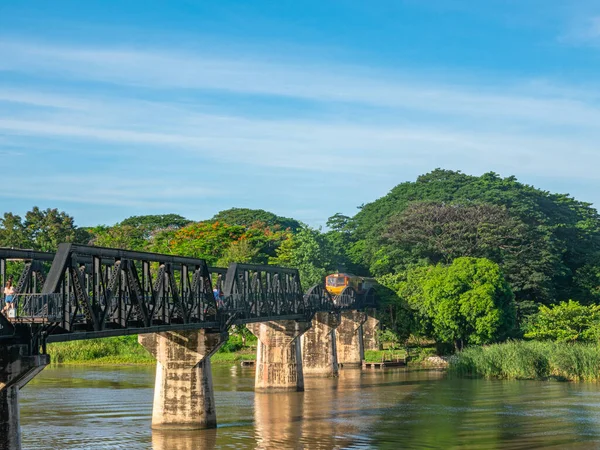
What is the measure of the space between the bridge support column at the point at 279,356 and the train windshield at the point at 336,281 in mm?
31433

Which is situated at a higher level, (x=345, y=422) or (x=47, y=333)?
(x=47, y=333)

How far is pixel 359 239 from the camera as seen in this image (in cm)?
16450

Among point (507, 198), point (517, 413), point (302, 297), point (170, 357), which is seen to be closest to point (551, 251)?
point (507, 198)

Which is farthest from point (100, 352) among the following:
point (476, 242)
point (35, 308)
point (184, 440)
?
point (35, 308)

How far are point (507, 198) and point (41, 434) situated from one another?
9924 centimetres

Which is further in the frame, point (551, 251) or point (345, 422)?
point (551, 251)

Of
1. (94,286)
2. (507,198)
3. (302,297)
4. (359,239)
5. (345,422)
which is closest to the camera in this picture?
(94,286)

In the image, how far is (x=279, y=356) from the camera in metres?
74.0

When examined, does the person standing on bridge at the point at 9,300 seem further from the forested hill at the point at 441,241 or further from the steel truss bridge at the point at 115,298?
the forested hill at the point at 441,241

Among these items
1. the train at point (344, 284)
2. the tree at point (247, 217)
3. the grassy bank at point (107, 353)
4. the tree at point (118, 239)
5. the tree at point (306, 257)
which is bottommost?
the grassy bank at point (107, 353)

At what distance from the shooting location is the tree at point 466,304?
9775 cm

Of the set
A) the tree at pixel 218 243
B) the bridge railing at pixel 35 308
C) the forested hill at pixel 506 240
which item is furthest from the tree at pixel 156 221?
the bridge railing at pixel 35 308

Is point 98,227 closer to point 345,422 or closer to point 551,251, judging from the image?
point 551,251

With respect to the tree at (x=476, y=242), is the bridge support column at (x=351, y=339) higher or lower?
lower
